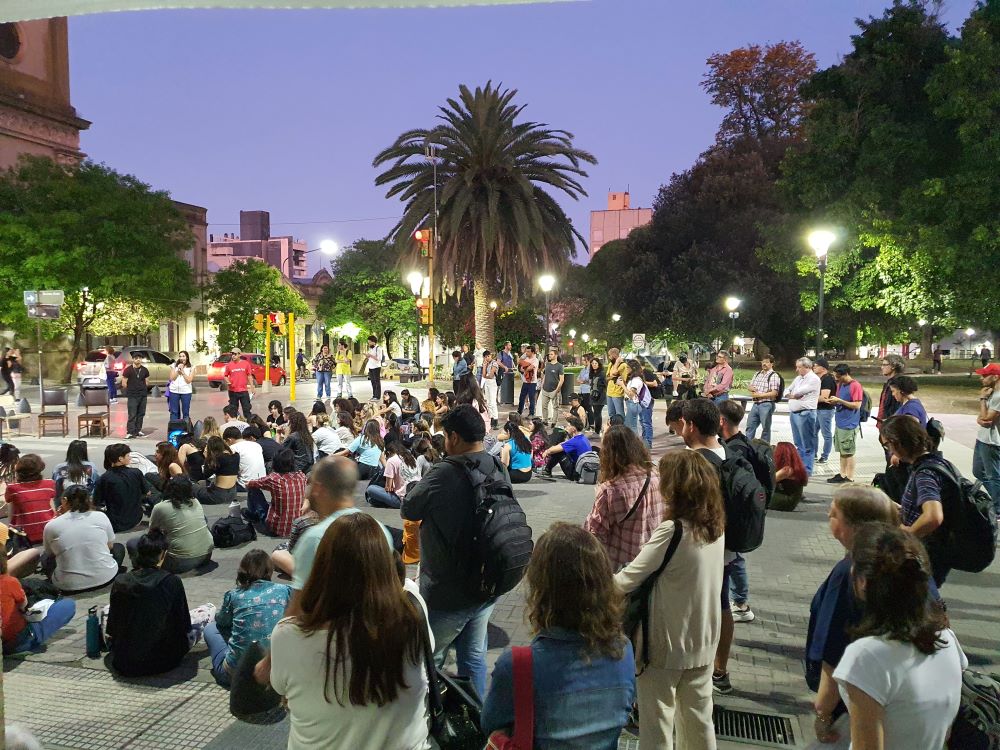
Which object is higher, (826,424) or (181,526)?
(826,424)

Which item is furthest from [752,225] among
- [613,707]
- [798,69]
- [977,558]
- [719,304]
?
[613,707]

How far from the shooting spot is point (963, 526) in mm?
4246

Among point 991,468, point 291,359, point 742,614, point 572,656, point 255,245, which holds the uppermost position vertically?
point 255,245

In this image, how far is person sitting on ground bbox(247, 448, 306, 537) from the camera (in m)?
7.98

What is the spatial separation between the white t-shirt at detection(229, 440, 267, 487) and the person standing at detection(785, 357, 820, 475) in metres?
7.48

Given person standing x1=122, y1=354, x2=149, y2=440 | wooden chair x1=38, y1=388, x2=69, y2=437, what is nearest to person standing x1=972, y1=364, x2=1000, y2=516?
person standing x1=122, y1=354, x2=149, y2=440

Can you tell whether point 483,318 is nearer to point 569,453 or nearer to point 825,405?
point 569,453

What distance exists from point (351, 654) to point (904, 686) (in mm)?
1669

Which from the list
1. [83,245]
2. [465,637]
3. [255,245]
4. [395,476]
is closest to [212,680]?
[465,637]

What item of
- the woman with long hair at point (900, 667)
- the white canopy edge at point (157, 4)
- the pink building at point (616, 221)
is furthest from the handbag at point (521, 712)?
the pink building at point (616, 221)

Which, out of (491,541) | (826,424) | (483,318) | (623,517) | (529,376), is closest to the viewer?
(491,541)

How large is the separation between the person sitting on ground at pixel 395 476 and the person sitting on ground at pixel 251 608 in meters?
4.80

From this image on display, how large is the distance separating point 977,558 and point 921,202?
78.6 ft

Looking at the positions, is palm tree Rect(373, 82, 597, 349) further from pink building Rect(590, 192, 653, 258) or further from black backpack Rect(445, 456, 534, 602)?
pink building Rect(590, 192, 653, 258)
